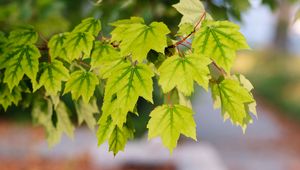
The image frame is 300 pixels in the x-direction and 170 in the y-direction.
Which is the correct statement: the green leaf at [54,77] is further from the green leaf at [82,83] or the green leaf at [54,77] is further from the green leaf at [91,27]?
the green leaf at [91,27]

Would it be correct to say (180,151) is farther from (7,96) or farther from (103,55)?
(103,55)

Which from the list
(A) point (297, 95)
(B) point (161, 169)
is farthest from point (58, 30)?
(A) point (297, 95)

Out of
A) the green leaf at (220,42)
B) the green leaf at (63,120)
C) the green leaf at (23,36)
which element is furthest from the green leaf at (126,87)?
the green leaf at (63,120)

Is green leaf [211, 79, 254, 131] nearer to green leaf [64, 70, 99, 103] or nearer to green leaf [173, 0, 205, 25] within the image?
green leaf [173, 0, 205, 25]

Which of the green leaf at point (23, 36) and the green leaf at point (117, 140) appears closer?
the green leaf at point (117, 140)

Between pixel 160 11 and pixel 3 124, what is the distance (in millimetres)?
8275

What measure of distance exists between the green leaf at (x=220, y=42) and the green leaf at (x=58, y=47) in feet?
1.95

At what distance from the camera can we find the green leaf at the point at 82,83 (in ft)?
6.63

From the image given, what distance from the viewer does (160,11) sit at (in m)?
4.06

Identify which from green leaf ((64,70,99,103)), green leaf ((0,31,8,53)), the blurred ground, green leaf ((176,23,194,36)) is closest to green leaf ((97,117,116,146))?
green leaf ((64,70,99,103))

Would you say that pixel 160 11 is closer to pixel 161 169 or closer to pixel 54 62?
pixel 54 62

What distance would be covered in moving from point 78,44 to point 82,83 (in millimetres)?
169

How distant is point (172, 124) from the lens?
1.85 meters

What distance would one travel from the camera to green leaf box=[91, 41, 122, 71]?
1.94m
